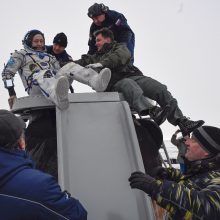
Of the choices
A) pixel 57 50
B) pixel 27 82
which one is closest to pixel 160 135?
pixel 27 82

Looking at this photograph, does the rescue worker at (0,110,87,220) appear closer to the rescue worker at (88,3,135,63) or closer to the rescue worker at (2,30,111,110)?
the rescue worker at (2,30,111,110)

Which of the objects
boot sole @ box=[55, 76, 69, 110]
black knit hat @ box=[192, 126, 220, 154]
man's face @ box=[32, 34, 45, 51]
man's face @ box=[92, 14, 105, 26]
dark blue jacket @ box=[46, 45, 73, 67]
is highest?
man's face @ box=[92, 14, 105, 26]

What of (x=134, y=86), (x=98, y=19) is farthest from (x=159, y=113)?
(x=98, y=19)

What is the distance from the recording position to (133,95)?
4156 millimetres

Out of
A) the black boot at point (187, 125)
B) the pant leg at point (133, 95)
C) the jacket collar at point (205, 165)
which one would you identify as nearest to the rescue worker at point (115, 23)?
the pant leg at point (133, 95)

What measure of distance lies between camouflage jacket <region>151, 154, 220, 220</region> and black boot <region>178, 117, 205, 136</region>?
1663 mm

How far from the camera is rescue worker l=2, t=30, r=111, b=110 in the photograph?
3578mm

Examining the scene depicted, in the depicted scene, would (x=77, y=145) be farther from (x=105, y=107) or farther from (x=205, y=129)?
(x=205, y=129)

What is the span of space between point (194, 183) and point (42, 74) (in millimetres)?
2460

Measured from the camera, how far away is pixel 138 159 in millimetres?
3379

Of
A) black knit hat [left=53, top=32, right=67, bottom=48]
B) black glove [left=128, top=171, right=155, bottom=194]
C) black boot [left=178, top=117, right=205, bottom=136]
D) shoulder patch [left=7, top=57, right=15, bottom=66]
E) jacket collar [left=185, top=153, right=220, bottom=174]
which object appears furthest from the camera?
black knit hat [left=53, top=32, right=67, bottom=48]

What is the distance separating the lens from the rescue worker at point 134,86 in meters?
4.13

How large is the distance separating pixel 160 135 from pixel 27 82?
1852 millimetres

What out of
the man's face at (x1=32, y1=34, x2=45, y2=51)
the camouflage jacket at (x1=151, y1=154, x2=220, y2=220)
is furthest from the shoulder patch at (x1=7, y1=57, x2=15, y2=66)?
the camouflage jacket at (x1=151, y1=154, x2=220, y2=220)
